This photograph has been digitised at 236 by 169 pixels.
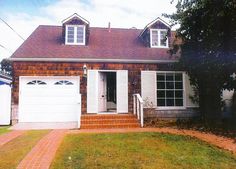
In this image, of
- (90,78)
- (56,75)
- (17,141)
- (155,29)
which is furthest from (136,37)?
(17,141)

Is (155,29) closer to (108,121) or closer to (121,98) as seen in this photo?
(121,98)

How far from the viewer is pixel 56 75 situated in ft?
48.8

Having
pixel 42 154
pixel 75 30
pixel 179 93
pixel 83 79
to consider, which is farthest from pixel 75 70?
pixel 42 154

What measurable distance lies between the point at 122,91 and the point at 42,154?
26.2ft

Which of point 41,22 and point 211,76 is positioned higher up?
point 41,22

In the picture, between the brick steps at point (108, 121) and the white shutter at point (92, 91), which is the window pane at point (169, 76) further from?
the white shutter at point (92, 91)

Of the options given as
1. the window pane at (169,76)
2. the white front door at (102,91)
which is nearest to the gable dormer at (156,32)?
the window pane at (169,76)

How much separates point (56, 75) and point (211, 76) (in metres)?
8.12

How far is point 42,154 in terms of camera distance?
25.7 feet

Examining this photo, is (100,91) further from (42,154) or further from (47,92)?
(42,154)

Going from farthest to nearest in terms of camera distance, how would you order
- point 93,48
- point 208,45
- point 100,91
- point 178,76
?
point 93,48 → point 178,76 → point 100,91 → point 208,45

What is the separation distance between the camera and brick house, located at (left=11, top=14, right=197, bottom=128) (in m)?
14.8

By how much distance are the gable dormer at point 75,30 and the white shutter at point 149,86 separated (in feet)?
14.1

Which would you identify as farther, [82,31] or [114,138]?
[82,31]
